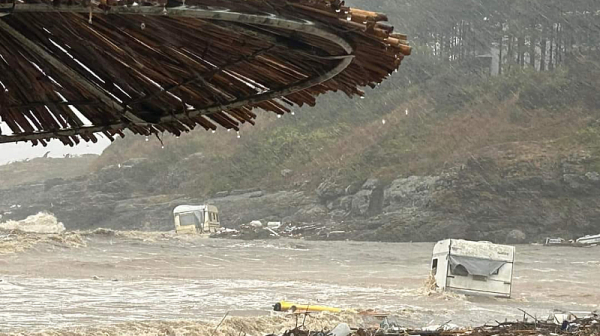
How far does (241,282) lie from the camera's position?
18.1 meters

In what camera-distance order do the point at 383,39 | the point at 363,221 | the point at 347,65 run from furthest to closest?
the point at 363,221
the point at 347,65
the point at 383,39

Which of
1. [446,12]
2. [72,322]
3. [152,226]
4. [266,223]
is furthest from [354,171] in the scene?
[72,322]

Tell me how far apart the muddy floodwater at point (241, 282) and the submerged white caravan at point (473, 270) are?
1.01 feet

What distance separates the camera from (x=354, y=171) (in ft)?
136

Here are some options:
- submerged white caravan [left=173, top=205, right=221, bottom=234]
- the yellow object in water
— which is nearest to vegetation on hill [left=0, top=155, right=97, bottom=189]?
submerged white caravan [left=173, top=205, right=221, bottom=234]

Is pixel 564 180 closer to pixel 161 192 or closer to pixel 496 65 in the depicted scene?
pixel 496 65

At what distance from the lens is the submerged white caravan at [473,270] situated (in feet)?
54.6

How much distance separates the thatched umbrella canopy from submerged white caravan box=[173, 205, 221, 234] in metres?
30.4

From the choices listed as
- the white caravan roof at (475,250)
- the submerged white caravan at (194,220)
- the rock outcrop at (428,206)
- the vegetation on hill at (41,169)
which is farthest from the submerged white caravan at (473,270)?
the vegetation on hill at (41,169)

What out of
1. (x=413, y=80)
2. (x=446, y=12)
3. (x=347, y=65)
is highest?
(x=446, y=12)

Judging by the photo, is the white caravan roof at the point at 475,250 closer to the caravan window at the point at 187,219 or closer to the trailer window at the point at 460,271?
the trailer window at the point at 460,271

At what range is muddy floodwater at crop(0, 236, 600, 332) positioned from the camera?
43.1 feet

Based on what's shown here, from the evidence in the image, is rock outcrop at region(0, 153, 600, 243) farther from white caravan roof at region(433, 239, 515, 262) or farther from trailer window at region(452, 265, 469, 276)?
trailer window at region(452, 265, 469, 276)

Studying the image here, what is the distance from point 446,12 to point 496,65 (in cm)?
611
